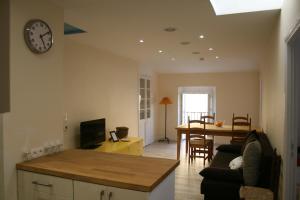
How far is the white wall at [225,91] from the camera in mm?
7234

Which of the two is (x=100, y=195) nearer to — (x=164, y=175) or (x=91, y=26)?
(x=164, y=175)

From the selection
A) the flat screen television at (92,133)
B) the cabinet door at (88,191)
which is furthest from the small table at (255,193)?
→ the flat screen television at (92,133)

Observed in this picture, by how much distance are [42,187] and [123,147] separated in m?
2.72

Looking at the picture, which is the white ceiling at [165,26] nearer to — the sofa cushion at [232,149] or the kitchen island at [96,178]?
the kitchen island at [96,178]

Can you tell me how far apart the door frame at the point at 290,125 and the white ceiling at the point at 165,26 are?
2.86 ft

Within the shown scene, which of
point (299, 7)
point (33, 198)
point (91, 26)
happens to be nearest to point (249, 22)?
point (299, 7)

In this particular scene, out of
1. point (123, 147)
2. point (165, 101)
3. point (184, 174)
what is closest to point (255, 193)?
point (184, 174)

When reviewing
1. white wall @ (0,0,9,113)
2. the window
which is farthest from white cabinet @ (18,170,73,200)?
the window

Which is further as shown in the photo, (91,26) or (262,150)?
(91,26)

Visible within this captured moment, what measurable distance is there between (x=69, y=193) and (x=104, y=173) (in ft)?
0.97

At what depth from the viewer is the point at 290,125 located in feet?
7.16

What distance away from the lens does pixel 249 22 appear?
10.1 ft

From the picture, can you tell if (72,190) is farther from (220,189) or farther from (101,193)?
(220,189)

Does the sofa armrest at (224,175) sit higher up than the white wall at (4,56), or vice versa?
the white wall at (4,56)
